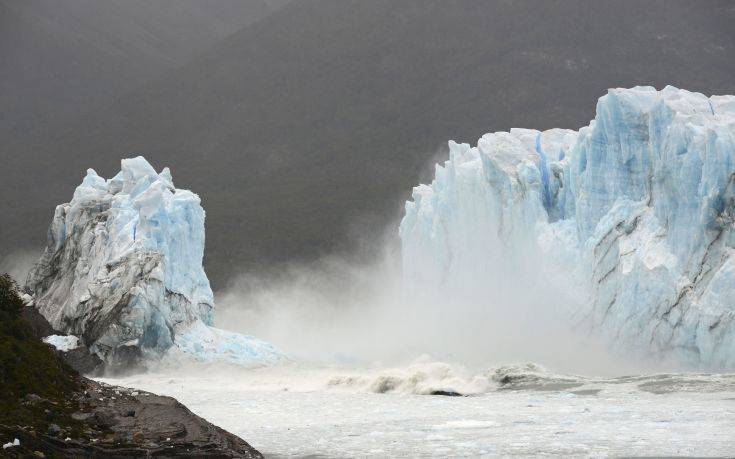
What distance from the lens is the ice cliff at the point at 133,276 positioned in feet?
130

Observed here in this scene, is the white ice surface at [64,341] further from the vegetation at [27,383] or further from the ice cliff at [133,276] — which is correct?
the vegetation at [27,383]

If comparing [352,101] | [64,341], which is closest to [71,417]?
[64,341]

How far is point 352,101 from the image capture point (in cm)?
10712

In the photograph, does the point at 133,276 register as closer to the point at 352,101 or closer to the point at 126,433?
the point at 126,433

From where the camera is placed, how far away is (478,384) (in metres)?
32.1

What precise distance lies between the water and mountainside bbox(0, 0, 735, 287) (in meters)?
41.4

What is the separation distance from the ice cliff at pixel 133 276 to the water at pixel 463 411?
222 centimetres

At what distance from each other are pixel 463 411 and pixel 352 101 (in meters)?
83.2

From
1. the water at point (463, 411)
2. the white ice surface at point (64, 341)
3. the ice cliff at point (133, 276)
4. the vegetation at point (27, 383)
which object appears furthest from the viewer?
the ice cliff at point (133, 276)

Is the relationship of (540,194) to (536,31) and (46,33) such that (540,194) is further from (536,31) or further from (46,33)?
(46,33)

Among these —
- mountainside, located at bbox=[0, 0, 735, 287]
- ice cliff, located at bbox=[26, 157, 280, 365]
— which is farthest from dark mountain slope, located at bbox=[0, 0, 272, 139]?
ice cliff, located at bbox=[26, 157, 280, 365]

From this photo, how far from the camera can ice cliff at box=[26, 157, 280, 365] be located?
1556 inches

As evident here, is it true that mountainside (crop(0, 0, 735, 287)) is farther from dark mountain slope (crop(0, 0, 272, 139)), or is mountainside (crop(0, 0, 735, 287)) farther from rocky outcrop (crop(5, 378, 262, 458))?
rocky outcrop (crop(5, 378, 262, 458))

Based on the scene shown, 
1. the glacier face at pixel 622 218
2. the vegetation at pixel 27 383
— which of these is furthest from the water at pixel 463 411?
the vegetation at pixel 27 383
